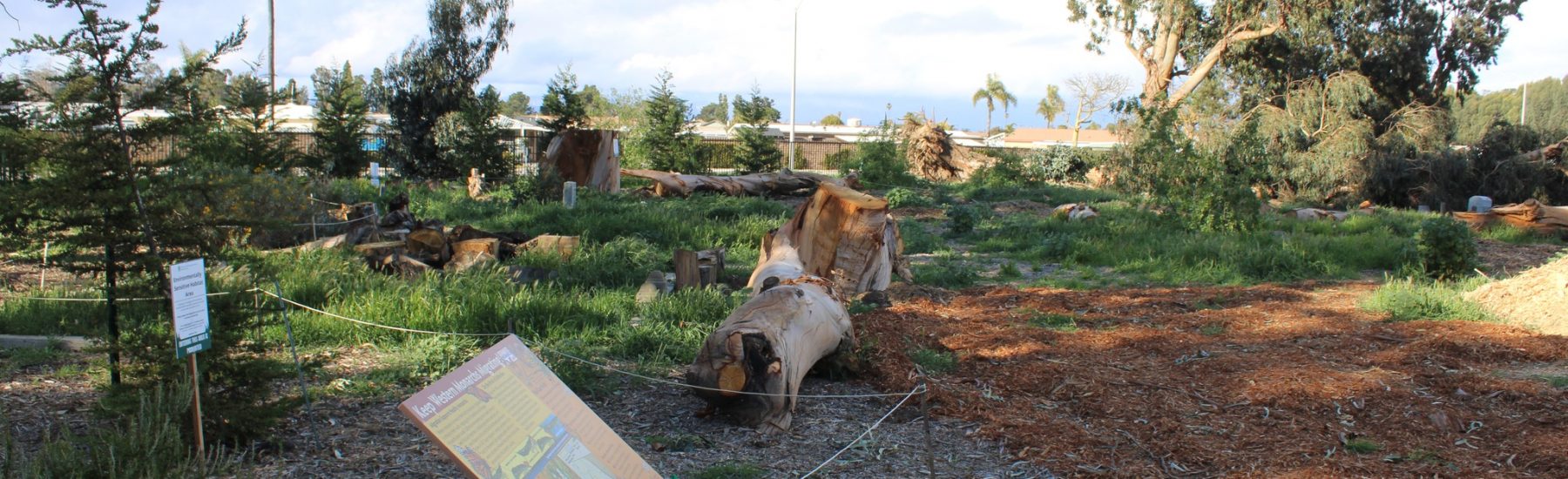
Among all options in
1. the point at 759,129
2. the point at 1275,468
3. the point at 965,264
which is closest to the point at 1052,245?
the point at 965,264

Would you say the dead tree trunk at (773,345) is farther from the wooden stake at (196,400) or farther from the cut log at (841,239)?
the wooden stake at (196,400)

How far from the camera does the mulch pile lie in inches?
181

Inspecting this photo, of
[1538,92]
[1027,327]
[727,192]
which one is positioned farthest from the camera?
[1538,92]

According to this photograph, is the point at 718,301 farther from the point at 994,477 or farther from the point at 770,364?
the point at 994,477

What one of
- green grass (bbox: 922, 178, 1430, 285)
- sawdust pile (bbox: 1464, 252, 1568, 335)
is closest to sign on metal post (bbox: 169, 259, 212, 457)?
green grass (bbox: 922, 178, 1430, 285)

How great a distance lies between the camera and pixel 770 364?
4.91 m

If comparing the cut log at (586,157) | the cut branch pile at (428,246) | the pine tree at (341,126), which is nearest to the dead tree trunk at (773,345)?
the cut branch pile at (428,246)

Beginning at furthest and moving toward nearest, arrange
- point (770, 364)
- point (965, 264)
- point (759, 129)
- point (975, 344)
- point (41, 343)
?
1. point (759, 129)
2. point (965, 264)
3. point (975, 344)
4. point (41, 343)
5. point (770, 364)

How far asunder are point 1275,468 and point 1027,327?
3.20 meters

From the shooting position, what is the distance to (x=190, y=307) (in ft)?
11.6

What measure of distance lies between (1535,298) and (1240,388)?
3729 mm

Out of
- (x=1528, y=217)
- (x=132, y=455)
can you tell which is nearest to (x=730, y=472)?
(x=132, y=455)

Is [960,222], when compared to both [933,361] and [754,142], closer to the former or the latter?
[933,361]

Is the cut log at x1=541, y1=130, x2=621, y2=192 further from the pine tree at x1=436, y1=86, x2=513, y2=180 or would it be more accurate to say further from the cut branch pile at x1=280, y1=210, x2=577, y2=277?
the cut branch pile at x1=280, y1=210, x2=577, y2=277
